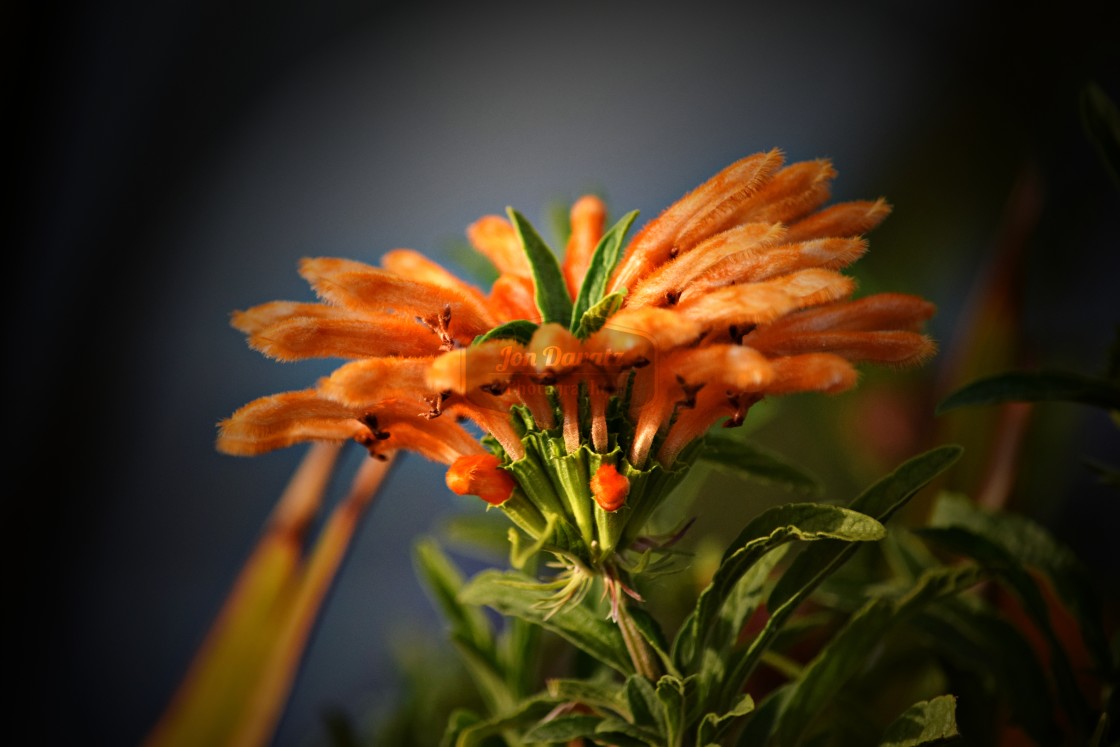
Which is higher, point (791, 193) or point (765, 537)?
point (791, 193)

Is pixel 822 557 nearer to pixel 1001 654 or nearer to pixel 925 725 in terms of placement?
pixel 925 725

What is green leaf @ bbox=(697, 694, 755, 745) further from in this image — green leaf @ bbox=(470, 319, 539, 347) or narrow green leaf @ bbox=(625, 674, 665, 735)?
green leaf @ bbox=(470, 319, 539, 347)

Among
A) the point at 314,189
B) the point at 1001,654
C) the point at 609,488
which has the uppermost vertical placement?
the point at 314,189

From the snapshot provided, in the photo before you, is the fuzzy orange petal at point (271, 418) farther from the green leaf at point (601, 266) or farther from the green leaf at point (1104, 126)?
the green leaf at point (1104, 126)

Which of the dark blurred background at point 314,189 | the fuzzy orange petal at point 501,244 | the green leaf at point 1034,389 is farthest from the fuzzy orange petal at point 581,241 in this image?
the dark blurred background at point 314,189

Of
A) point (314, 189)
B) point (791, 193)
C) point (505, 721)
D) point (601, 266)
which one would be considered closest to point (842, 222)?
point (791, 193)

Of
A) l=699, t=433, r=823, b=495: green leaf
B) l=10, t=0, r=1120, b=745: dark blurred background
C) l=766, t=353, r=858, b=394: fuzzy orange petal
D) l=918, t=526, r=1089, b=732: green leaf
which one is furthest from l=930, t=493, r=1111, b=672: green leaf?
l=10, t=0, r=1120, b=745: dark blurred background
